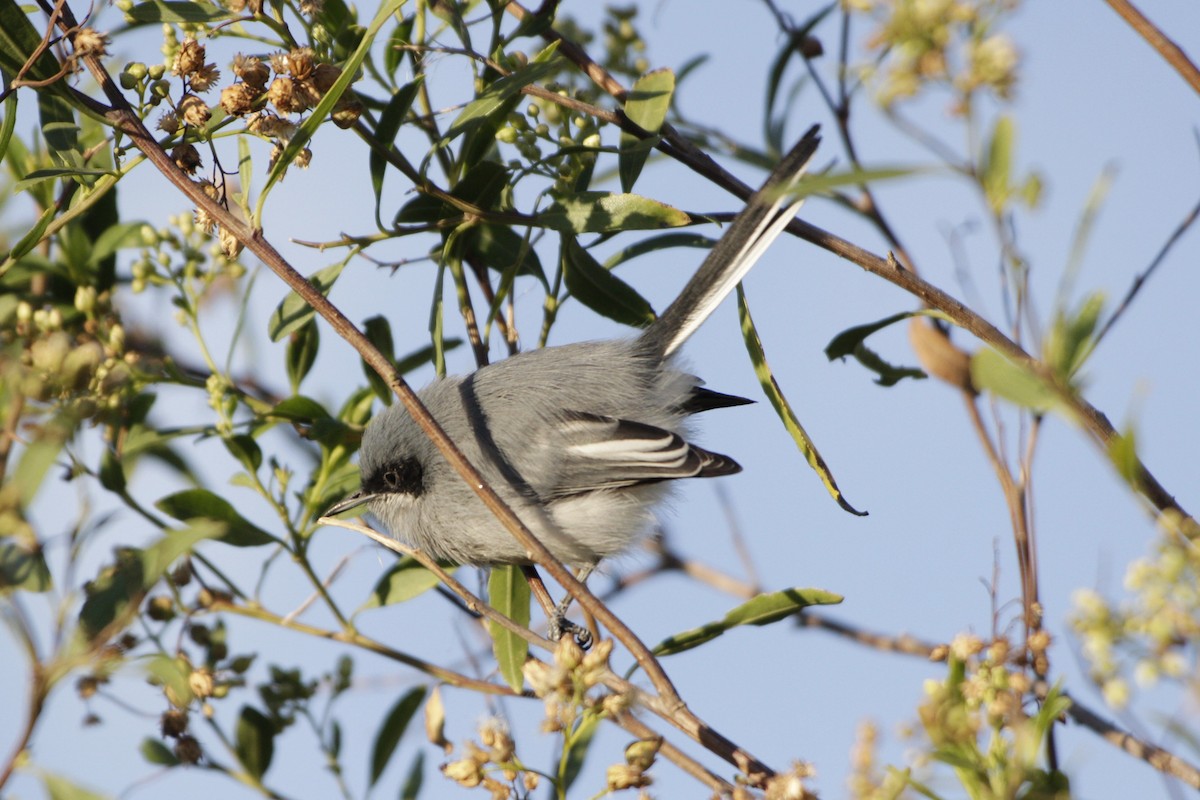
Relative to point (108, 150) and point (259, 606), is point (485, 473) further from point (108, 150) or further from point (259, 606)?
point (108, 150)

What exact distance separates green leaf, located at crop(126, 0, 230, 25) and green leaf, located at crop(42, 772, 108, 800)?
1.25 m

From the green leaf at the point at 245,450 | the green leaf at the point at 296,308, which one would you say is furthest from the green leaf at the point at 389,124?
the green leaf at the point at 245,450

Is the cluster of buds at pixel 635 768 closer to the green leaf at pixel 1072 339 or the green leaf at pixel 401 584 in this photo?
the green leaf at pixel 1072 339

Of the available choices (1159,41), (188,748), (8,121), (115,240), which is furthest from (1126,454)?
(115,240)

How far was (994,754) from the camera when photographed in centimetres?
135

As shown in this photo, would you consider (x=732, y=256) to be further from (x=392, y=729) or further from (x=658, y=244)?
(x=392, y=729)

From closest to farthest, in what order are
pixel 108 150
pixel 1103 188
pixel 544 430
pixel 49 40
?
pixel 1103 188 → pixel 49 40 → pixel 108 150 → pixel 544 430

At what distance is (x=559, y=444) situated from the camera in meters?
2.94

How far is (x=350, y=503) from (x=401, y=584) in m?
0.32

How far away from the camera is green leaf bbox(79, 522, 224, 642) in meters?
1.64

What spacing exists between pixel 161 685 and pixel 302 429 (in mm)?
709

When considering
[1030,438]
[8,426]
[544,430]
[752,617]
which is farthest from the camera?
[544,430]

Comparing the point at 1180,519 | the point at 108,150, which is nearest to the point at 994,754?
the point at 1180,519

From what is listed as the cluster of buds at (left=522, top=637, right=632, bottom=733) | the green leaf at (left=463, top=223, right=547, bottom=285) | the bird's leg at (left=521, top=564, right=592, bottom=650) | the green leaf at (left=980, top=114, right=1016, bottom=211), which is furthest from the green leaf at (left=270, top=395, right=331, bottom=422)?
the green leaf at (left=980, top=114, right=1016, bottom=211)
